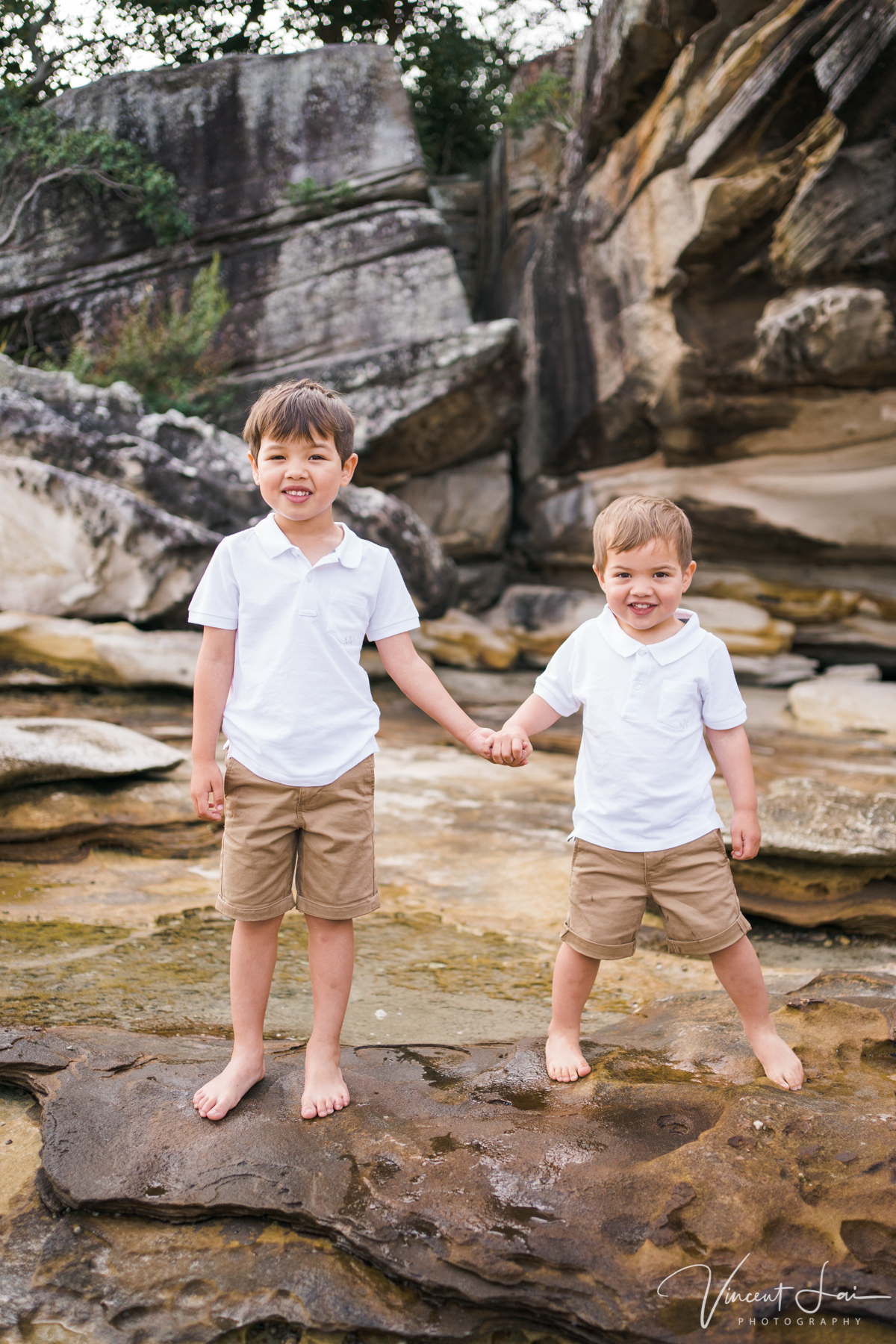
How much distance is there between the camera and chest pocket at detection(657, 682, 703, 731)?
6.39 ft

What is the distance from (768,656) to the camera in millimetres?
7891

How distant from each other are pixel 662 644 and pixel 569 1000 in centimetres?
79

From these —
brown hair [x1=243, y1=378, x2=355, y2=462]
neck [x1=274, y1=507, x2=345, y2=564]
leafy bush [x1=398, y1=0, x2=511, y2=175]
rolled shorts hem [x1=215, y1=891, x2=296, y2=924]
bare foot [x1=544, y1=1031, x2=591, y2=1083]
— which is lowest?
bare foot [x1=544, y1=1031, x2=591, y2=1083]

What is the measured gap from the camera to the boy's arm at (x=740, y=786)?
1972mm

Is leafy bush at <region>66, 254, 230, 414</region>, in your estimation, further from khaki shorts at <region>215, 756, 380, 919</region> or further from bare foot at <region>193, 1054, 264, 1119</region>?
bare foot at <region>193, 1054, 264, 1119</region>

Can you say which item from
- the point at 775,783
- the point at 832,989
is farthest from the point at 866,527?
the point at 832,989

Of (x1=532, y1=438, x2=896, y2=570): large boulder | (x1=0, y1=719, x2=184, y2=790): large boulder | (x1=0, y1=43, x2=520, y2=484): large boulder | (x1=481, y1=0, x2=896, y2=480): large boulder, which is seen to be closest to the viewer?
(x1=0, y1=719, x2=184, y2=790): large boulder

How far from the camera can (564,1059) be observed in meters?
1.95

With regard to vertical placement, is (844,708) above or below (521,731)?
below

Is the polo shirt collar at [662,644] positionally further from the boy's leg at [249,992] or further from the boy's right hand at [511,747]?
the boy's leg at [249,992]

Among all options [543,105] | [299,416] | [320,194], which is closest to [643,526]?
[299,416]

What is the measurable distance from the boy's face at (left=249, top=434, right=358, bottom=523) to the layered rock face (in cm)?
531

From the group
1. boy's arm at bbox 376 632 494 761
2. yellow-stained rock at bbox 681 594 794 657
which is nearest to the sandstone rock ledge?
boy's arm at bbox 376 632 494 761

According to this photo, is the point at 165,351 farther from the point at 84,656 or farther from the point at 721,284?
the point at 721,284
